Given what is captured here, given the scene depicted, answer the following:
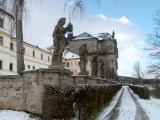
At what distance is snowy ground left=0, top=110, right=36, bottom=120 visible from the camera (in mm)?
13695

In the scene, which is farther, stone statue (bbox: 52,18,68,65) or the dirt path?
the dirt path

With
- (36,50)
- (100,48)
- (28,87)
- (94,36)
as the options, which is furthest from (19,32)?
(94,36)

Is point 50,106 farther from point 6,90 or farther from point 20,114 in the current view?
point 6,90

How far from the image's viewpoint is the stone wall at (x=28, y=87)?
14156 millimetres

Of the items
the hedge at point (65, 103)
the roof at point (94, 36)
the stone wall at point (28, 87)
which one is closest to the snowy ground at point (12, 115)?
the stone wall at point (28, 87)

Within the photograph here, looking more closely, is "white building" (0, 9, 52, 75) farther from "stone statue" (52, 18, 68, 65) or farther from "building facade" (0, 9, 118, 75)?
"stone statue" (52, 18, 68, 65)

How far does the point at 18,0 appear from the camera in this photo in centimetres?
1792

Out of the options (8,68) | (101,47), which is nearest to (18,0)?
(8,68)

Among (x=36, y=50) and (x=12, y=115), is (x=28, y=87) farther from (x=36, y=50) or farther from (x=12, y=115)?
(x=36, y=50)

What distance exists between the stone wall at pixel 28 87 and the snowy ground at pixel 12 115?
375 millimetres

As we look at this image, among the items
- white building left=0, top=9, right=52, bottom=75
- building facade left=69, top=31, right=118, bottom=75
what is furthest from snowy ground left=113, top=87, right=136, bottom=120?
building facade left=69, top=31, right=118, bottom=75

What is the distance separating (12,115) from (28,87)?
139 centimetres

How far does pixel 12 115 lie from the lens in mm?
14117

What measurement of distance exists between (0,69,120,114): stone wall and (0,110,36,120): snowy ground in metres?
0.38
